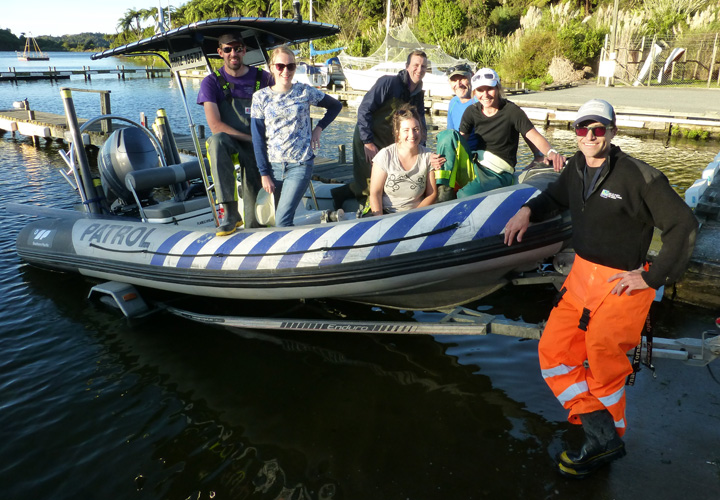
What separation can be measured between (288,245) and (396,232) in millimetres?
944

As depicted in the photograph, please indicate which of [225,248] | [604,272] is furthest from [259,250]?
[604,272]

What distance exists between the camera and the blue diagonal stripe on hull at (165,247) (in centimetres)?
487

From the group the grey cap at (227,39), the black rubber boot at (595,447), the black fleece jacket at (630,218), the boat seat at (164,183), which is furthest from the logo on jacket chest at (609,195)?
the boat seat at (164,183)

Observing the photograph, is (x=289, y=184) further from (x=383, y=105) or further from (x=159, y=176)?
(x=159, y=176)

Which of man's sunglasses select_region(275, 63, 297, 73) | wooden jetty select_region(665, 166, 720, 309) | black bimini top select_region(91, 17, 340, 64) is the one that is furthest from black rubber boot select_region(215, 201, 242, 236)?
wooden jetty select_region(665, 166, 720, 309)

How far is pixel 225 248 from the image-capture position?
14.8ft

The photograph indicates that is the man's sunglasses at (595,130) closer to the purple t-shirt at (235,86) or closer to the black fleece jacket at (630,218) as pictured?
the black fleece jacket at (630,218)

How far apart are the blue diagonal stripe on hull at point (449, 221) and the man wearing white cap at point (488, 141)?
629mm

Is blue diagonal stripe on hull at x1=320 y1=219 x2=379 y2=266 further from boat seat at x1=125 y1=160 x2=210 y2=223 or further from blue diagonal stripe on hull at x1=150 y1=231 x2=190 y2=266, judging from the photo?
boat seat at x1=125 y1=160 x2=210 y2=223

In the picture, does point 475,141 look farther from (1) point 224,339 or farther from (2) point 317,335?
(1) point 224,339

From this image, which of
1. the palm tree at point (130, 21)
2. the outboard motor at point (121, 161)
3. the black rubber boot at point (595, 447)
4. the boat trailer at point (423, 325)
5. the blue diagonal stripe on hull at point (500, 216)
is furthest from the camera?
the palm tree at point (130, 21)

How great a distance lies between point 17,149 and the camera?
52.6 ft

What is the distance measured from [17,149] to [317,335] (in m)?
15.8

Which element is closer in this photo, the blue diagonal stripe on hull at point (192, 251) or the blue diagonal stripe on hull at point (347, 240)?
the blue diagonal stripe on hull at point (347, 240)
